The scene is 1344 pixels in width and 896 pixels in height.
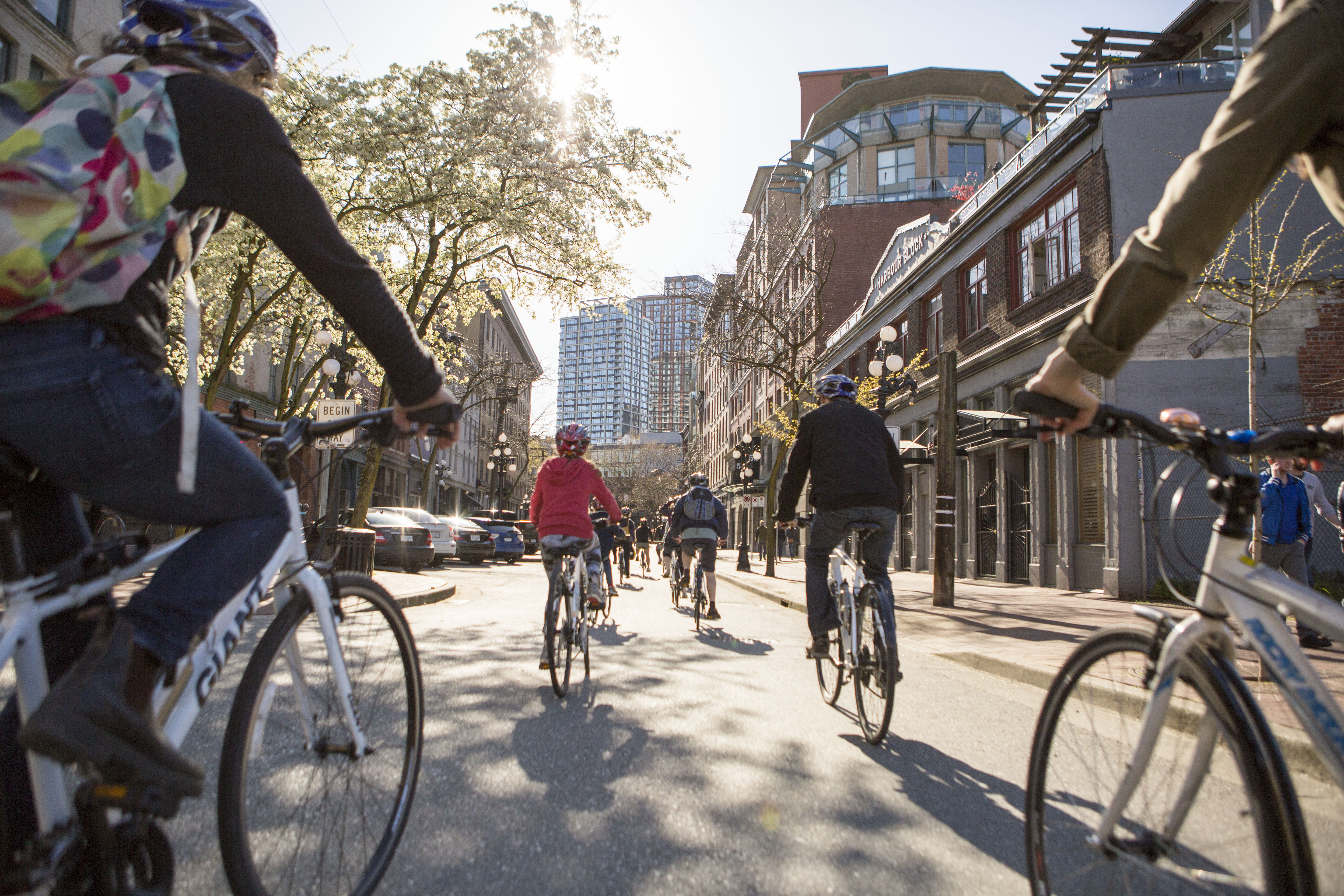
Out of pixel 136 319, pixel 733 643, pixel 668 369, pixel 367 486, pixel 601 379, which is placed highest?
pixel 668 369

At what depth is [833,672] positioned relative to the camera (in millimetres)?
5766

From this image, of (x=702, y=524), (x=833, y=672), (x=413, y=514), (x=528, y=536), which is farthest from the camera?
(x=528, y=536)

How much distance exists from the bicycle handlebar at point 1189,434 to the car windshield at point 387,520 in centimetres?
1795

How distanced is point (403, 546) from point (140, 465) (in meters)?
17.4

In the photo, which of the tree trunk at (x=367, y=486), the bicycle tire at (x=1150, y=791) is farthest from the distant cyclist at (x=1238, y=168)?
the tree trunk at (x=367, y=486)

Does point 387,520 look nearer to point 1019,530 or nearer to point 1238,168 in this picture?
point 1019,530

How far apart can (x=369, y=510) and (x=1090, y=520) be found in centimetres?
1676

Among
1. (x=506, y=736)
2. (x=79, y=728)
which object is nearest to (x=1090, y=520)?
(x=506, y=736)

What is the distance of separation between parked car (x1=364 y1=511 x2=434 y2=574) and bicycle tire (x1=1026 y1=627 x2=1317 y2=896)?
1677 cm

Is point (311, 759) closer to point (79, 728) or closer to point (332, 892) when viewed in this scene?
point (332, 892)

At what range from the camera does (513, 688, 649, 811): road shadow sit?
3.39 m

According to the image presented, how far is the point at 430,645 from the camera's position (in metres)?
7.07

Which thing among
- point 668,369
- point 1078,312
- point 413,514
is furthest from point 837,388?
point 668,369

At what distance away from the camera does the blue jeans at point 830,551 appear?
488 cm
